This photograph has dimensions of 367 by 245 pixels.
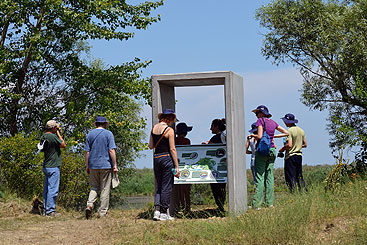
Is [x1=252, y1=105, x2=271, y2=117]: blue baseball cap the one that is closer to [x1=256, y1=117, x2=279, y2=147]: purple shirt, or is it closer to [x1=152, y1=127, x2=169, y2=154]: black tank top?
[x1=256, y1=117, x2=279, y2=147]: purple shirt

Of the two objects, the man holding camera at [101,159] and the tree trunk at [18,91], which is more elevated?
the tree trunk at [18,91]

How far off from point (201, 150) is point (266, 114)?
146 centimetres

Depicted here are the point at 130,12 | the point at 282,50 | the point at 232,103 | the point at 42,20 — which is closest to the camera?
the point at 232,103

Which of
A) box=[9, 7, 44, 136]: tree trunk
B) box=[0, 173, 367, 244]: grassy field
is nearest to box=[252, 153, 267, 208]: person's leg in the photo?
box=[0, 173, 367, 244]: grassy field

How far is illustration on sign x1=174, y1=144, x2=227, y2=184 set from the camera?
9954mm

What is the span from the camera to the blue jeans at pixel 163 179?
383 inches

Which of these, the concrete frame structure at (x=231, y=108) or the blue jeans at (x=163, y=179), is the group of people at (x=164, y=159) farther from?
the concrete frame structure at (x=231, y=108)

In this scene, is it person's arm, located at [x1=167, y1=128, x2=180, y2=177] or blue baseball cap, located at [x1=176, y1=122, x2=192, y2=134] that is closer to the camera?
person's arm, located at [x1=167, y1=128, x2=180, y2=177]

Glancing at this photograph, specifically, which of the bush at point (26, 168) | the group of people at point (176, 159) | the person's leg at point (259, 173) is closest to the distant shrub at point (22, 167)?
the bush at point (26, 168)

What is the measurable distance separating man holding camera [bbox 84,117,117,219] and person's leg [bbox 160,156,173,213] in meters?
1.32

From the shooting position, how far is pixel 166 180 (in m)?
9.73

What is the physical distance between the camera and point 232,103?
9.76m

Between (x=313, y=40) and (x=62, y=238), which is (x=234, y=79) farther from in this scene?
(x=313, y=40)

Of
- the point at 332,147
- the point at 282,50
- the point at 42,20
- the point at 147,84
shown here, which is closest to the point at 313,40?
the point at 282,50
